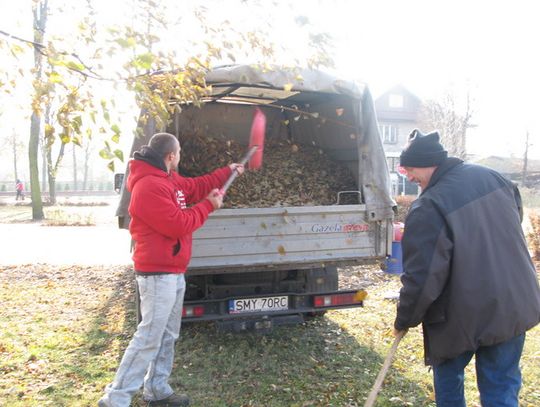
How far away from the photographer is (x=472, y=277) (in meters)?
2.49

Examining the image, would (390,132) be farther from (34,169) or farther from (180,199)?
(180,199)

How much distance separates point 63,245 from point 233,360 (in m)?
9.43

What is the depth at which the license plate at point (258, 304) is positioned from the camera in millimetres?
4422

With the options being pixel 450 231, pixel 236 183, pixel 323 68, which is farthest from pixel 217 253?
pixel 450 231

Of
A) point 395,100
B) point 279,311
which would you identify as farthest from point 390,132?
point 279,311

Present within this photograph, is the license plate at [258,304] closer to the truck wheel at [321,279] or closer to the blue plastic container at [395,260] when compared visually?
the truck wheel at [321,279]

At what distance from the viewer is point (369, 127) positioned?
4.68m

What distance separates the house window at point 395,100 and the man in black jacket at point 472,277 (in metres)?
43.8

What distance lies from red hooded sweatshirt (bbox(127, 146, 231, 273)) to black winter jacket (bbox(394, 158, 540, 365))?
4.70 feet

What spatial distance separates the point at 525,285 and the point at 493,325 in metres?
0.27

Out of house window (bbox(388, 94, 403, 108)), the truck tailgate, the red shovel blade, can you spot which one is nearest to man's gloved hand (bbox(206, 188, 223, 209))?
the truck tailgate

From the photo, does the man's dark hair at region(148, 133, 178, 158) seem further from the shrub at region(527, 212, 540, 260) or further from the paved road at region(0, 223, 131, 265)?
the shrub at region(527, 212, 540, 260)

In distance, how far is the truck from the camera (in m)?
4.20

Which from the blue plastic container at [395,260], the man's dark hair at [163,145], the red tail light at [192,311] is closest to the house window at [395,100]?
the blue plastic container at [395,260]
